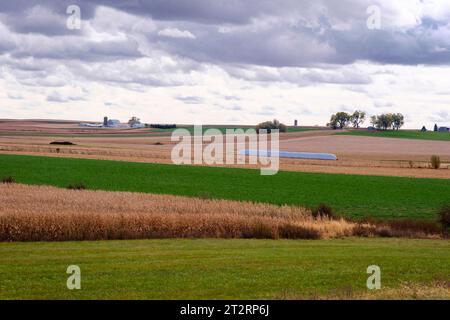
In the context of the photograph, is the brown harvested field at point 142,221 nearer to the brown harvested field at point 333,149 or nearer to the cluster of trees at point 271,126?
the brown harvested field at point 333,149

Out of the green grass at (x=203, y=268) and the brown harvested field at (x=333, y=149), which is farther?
the brown harvested field at (x=333, y=149)

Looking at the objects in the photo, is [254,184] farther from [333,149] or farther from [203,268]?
[333,149]

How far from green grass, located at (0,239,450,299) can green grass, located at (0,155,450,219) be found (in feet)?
53.6

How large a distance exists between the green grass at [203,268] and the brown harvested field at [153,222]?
1624 millimetres

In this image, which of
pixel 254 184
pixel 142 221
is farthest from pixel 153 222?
pixel 254 184

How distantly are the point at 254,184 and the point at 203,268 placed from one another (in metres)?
34.5

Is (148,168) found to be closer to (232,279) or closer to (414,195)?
(414,195)

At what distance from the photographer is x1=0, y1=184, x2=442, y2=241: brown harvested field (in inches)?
868

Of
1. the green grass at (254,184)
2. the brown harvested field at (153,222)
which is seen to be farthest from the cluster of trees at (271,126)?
the brown harvested field at (153,222)

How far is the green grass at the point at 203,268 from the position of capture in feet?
44.1

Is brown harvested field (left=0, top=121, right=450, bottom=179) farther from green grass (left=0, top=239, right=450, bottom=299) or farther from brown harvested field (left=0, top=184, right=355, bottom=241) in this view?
green grass (left=0, top=239, right=450, bottom=299)
